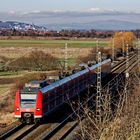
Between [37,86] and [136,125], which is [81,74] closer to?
[37,86]

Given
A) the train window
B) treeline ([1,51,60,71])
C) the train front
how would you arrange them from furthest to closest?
treeline ([1,51,60,71]) → the train window → the train front

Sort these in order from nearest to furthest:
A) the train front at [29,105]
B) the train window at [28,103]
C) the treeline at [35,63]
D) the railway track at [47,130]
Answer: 1. the railway track at [47,130]
2. the train front at [29,105]
3. the train window at [28,103]
4. the treeline at [35,63]

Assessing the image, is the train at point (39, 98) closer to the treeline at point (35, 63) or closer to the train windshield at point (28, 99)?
the train windshield at point (28, 99)

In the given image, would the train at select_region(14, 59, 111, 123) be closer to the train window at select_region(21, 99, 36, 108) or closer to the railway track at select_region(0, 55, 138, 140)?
the train window at select_region(21, 99, 36, 108)

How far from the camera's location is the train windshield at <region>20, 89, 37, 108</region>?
27.7 metres

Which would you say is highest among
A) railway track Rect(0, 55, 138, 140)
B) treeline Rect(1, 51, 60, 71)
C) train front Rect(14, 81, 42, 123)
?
train front Rect(14, 81, 42, 123)

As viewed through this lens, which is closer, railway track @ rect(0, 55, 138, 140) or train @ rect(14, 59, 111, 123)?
railway track @ rect(0, 55, 138, 140)

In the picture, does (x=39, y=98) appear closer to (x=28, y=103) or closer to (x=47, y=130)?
(x=28, y=103)

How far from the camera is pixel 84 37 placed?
190m

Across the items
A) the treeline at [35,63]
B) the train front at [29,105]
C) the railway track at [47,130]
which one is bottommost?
the treeline at [35,63]

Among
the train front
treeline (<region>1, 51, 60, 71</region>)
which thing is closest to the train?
the train front

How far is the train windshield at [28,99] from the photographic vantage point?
27.7 meters

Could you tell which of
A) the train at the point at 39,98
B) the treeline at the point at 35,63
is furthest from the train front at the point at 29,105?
the treeline at the point at 35,63

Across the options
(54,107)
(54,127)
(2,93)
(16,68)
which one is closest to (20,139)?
(54,127)
